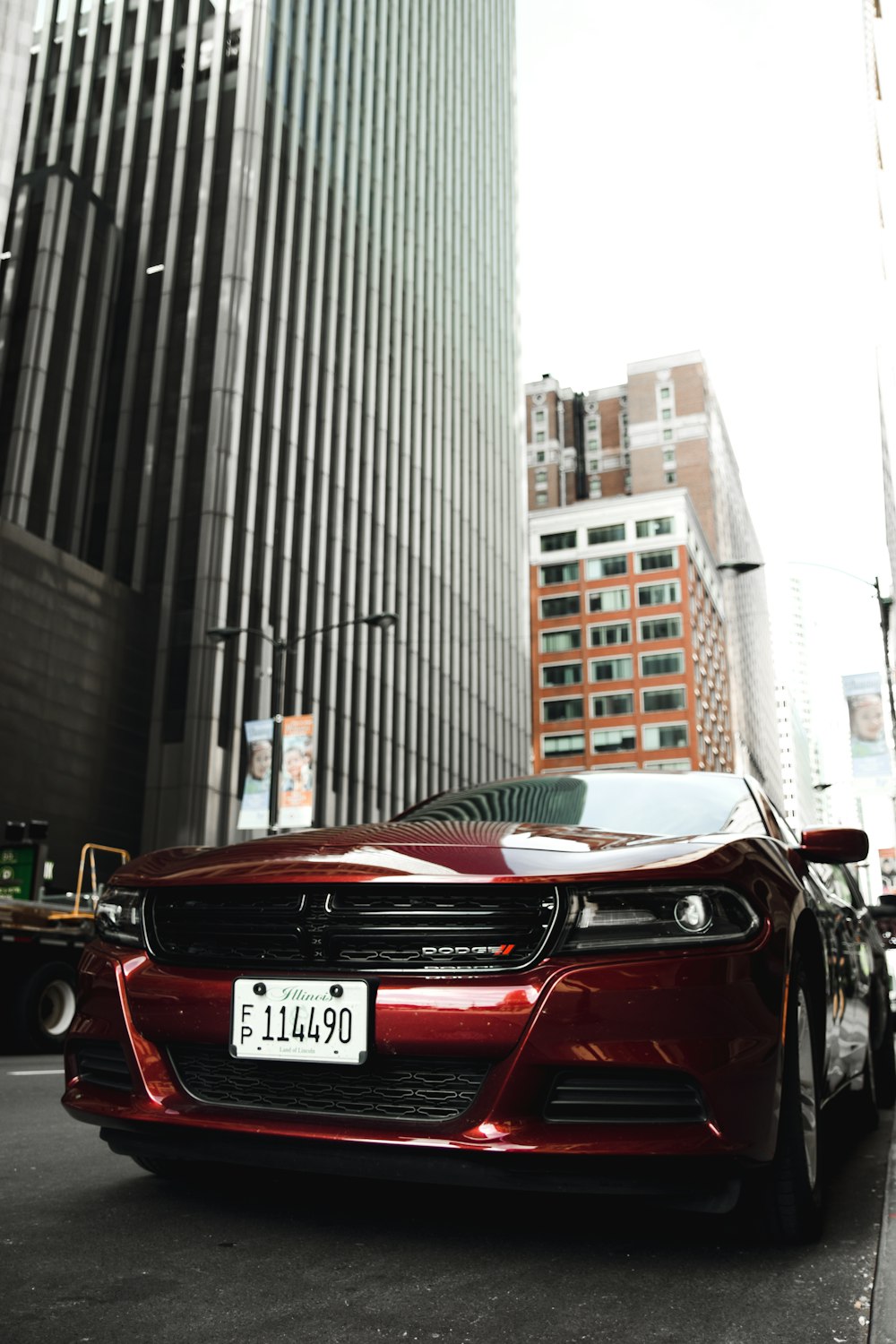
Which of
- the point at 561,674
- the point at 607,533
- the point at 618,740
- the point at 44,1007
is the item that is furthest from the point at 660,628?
the point at 44,1007

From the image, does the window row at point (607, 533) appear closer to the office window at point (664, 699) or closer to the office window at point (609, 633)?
the office window at point (609, 633)

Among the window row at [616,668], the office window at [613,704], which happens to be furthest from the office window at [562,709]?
the window row at [616,668]

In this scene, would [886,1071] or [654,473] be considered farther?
[654,473]

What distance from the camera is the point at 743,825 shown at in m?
3.38

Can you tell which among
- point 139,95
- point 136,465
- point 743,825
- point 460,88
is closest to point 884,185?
point 136,465

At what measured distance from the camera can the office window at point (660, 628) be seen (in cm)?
7944

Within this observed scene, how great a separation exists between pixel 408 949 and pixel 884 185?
32.9 metres

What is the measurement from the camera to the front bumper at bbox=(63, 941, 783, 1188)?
2324 mm

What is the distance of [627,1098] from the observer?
2.35m

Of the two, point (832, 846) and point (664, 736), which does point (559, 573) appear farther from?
point (832, 846)

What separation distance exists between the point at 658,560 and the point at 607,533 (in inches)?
192

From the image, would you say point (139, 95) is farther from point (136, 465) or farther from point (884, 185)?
point (884, 185)

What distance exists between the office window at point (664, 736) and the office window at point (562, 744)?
497 centimetres

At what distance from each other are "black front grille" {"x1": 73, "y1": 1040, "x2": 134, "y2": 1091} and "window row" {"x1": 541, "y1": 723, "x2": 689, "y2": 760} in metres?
75.4
